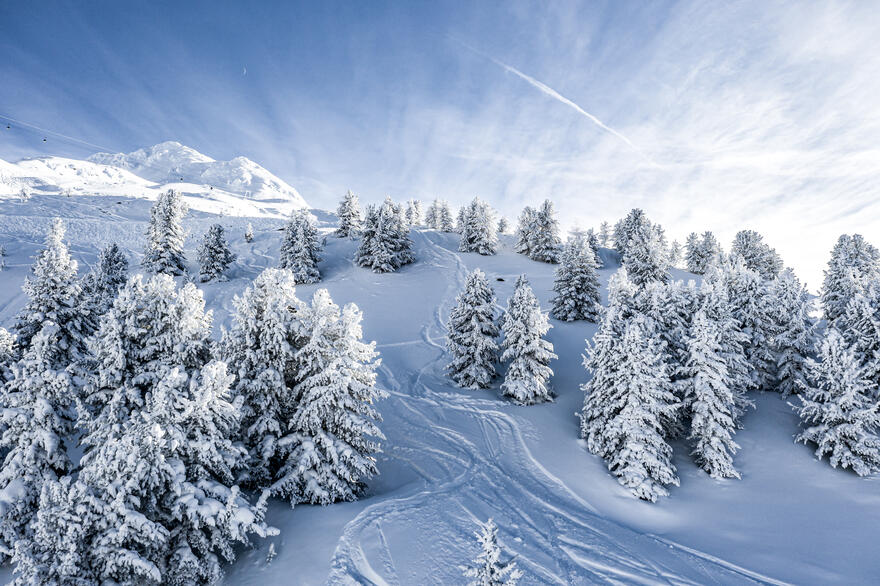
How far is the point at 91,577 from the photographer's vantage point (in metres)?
7.32

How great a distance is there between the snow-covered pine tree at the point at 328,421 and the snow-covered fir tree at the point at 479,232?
Answer: 47573mm

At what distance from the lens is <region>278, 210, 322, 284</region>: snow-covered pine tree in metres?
44.7

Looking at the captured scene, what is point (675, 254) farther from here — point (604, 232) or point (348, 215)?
point (348, 215)

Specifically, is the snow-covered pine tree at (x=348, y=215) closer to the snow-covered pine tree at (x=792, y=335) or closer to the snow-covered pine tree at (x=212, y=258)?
the snow-covered pine tree at (x=212, y=258)

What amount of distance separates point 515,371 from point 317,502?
1417cm

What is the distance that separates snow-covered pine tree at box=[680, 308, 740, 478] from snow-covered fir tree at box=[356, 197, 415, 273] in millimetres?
36453

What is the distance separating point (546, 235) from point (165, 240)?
49.6m

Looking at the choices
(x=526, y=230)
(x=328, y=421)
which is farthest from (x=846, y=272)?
(x=328, y=421)

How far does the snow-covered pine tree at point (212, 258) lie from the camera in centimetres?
4312

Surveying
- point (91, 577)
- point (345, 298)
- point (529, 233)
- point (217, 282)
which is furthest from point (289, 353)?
point (529, 233)

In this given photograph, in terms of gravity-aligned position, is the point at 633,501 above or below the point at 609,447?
below

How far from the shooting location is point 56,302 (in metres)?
16.5

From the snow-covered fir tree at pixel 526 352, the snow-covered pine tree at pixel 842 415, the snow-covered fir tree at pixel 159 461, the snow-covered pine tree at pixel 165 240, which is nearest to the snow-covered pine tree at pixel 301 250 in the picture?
the snow-covered pine tree at pixel 165 240

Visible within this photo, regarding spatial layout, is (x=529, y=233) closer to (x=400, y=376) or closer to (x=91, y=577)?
(x=400, y=376)
